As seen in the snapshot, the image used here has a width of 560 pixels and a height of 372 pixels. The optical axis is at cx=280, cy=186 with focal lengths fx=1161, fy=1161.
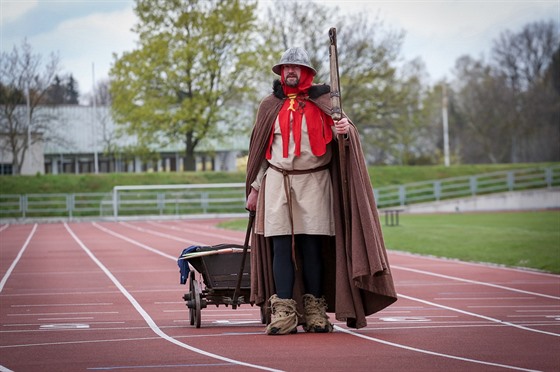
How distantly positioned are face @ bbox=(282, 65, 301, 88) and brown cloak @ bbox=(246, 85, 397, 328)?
→ 0.20 meters

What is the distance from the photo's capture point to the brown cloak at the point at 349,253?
31.8 ft

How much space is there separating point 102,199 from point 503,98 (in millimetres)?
44372

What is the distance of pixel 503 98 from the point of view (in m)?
91.4

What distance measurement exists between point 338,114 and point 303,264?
141 cm

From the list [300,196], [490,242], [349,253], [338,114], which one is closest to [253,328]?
[349,253]

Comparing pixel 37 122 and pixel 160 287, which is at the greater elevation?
pixel 37 122

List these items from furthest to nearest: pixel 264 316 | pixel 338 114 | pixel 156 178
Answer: pixel 156 178 < pixel 264 316 < pixel 338 114

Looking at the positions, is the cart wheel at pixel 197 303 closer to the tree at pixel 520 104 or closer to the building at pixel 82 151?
the building at pixel 82 151

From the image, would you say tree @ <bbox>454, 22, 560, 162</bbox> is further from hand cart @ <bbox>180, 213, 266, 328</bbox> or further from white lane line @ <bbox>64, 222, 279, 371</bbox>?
hand cart @ <bbox>180, 213, 266, 328</bbox>

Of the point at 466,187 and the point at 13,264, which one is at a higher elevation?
the point at 466,187

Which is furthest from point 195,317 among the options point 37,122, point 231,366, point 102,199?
point 37,122

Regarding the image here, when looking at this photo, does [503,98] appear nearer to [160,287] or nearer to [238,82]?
[238,82]

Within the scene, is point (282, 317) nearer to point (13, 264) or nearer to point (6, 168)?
point (13, 264)

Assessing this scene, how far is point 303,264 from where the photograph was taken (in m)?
10.1
